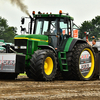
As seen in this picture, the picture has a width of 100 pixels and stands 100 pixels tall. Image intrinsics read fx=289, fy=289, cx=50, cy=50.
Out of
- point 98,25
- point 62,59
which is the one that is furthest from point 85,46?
point 98,25

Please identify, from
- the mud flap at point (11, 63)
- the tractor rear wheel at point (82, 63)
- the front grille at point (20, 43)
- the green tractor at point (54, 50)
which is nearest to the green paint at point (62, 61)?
the green tractor at point (54, 50)

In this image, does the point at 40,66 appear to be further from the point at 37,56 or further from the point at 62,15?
the point at 62,15

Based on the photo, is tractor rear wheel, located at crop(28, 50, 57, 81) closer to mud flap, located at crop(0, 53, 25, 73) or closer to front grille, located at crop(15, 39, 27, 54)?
mud flap, located at crop(0, 53, 25, 73)

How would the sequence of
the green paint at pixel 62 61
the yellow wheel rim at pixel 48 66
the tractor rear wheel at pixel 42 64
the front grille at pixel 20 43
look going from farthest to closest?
Result: 1. the green paint at pixel 62 61
2. the front grille at pixel 20 43
3. the yellow wheel rim at pixel 48 66
4. the tractor rear wheel at pixel 42 64

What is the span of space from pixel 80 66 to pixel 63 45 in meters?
1.10

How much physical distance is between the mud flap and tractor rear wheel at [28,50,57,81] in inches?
14.9

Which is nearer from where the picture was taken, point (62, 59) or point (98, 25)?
point (62, 59)

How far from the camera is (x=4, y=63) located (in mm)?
9781

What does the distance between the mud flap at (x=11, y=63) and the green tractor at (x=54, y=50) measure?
0.30 meters

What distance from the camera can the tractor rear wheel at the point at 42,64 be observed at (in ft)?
32.1

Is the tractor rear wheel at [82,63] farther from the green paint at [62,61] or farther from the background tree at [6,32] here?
the background tree at [6,32]

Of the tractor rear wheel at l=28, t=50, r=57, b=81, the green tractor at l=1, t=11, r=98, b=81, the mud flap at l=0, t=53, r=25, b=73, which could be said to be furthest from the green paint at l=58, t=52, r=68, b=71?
the mud flap at l=0, t=53, r=25, b=73

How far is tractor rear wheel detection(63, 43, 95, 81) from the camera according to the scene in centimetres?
1128

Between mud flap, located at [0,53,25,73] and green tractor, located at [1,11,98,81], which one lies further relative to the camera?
green tractor, located at [1,11,98,81]
